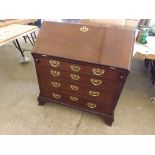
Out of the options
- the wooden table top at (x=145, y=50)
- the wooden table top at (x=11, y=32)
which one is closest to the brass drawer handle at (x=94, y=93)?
the wooden table top at (x=145, y=50)

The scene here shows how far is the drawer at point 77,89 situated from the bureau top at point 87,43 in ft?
0.99

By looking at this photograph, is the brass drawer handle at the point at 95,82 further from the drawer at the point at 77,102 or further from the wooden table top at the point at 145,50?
the wooden table top at the point at 145,50

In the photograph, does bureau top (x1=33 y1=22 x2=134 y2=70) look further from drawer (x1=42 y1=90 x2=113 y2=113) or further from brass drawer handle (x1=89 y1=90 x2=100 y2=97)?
drawer (x1=42 y1=90 x2=113 y2=113)

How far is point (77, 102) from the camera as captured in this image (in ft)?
5.44

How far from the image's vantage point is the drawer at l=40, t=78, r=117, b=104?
1483 mm

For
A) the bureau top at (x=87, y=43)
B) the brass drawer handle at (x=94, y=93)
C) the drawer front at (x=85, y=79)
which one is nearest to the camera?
the bureau top at (x=87, y=43)

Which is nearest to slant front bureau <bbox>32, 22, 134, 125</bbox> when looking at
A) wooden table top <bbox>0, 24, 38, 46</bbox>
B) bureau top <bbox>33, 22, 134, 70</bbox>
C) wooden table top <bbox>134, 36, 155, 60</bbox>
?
bureau top <bbox>33, 22, 134, 70</bbox>

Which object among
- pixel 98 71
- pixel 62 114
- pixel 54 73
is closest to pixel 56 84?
pixel 54 73

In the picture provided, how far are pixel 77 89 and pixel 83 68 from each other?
267 mm

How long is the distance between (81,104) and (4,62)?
5.99ft

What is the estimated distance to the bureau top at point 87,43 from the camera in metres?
1.27
